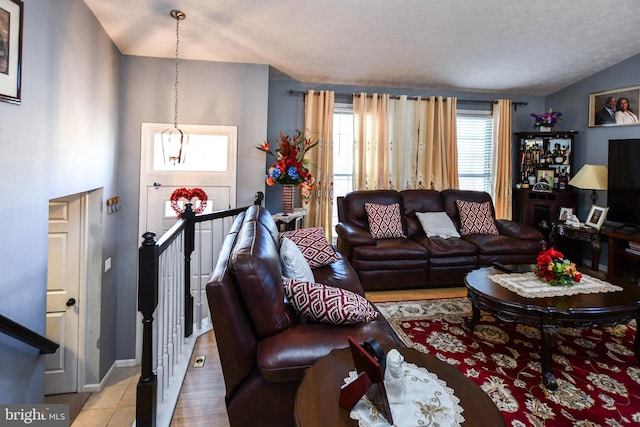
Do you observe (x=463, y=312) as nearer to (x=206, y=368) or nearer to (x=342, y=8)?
(x=206, y=368)

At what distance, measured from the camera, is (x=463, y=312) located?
10.4 ft

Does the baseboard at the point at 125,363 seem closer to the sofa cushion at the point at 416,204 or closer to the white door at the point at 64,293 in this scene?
the white door at the point at 64,293

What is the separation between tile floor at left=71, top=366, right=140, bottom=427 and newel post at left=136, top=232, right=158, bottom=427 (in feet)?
6.90

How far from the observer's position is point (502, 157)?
16.8ft

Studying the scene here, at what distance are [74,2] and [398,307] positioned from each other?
13.0 ft

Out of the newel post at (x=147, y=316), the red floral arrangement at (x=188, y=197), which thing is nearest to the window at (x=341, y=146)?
the red floral arrangement at (x=188, y=197)

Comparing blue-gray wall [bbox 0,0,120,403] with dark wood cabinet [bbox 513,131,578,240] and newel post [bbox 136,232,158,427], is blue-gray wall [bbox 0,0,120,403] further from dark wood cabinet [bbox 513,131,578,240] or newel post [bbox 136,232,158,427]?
dark wood cabinet [bbox 513,131,578,240]

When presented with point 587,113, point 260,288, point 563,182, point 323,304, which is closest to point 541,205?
point 563,182

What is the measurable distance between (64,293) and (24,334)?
1.64m

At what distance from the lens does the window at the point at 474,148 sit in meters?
5.19

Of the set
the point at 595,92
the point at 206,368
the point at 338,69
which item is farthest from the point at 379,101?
the point at 206,368

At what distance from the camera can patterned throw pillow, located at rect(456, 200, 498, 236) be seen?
4359 millimetres

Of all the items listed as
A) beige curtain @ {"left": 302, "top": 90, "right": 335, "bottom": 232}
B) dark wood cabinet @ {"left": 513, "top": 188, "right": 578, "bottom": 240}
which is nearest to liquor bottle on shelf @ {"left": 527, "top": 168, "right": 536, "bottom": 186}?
dark wood cabinet @ {"left": 513, "top": 188, "right": 578, "bottom": 240}

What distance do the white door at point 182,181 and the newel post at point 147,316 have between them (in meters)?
2.55
